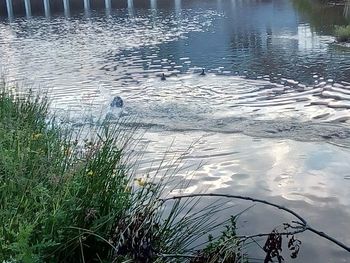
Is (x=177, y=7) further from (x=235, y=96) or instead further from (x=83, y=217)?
(x=83, y=217)

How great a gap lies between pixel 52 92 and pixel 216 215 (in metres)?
8.51

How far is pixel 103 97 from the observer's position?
42.6ft

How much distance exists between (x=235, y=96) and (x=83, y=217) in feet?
28.2

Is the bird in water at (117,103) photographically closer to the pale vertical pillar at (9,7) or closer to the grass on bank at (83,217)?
the grass on bank at (83,217)

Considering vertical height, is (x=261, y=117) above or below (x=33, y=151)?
below

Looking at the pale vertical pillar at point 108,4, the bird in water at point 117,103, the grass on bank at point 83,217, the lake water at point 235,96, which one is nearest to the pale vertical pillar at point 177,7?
the pale vertical pillar at point 108,4

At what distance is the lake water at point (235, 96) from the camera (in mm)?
7062

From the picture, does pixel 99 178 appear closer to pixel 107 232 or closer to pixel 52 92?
pixel 107 232

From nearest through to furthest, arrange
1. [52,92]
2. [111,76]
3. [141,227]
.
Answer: [141,227]
[52,92]
[111,76]

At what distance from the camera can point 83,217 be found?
4.05 m

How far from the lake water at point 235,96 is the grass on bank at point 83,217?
4.07ft

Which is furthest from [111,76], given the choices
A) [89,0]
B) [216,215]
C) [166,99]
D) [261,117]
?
[89,0]

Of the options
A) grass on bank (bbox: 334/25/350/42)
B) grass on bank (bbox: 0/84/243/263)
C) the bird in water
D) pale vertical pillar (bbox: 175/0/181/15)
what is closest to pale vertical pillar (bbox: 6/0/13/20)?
pale vertical pillar (bbox: 175/0/181/15)

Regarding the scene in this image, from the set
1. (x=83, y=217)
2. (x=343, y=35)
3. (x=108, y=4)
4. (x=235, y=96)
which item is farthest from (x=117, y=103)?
(x=108, y=4)
